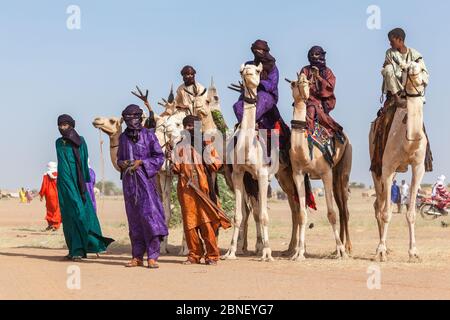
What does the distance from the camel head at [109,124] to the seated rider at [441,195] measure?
55.8 ft

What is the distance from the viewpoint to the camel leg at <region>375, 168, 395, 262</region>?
1341cm

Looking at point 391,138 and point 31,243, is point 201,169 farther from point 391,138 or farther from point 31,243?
point 31,243

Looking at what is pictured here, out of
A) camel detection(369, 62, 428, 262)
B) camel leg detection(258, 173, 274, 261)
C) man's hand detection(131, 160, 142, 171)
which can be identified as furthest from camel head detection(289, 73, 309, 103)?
man's hand detection(131, 160, 142, 171)

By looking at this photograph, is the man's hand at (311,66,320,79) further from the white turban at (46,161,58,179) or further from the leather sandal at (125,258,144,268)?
the white turban at (46,161,58,179)

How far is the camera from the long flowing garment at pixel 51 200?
23992 mm

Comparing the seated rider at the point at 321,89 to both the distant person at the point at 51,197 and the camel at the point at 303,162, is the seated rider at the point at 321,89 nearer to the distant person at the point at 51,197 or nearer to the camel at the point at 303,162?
the camel at the point at 303,162

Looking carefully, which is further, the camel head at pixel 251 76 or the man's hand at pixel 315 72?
the man's hand at pixel 315 72

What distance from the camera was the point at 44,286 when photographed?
1047 cm

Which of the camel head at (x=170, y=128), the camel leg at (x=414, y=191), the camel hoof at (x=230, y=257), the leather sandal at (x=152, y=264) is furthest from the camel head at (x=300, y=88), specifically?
the leather sandal at (x=152, y=264)

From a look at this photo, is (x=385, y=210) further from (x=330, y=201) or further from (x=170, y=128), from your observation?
(x=170, y=128)

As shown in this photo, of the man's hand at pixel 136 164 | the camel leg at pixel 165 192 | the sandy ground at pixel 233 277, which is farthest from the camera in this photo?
the camel leg at pixel 165 192

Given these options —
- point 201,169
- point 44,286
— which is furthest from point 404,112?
point 44,286

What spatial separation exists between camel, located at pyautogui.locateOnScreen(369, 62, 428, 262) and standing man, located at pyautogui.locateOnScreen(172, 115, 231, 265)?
105 inches
